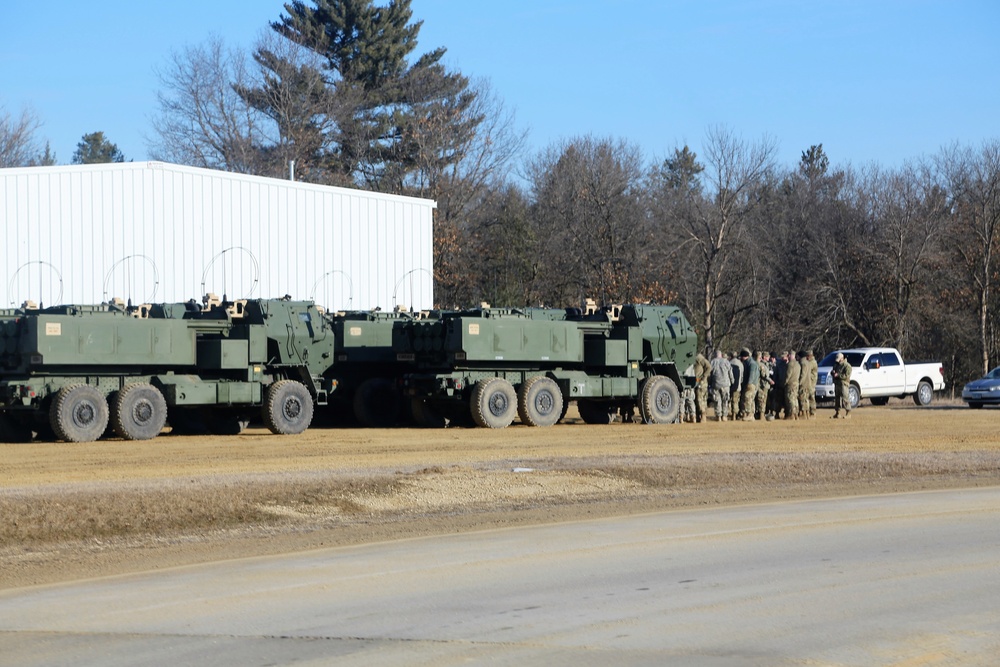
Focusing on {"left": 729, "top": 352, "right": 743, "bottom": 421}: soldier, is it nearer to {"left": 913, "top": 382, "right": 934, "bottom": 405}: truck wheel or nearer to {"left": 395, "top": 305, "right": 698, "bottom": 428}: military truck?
{"left": 395, "top": 305, "right": 698, "bottom": 428}: military truck

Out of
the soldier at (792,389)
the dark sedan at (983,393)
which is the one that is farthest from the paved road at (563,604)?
the dark sedan at (983,393)

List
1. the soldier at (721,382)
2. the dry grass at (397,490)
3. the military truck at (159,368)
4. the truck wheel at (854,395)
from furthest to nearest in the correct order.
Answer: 1. the truck wheel at (854,395)
2. the soldier at (721,382)
3. the military truck at (159,368)
4. the dry grass at (397,490)

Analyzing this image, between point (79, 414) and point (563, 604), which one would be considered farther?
point (79, 414)

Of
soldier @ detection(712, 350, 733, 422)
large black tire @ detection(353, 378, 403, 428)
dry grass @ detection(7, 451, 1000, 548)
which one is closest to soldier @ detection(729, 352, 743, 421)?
soldier @ detection(712, 350, 733, 422)

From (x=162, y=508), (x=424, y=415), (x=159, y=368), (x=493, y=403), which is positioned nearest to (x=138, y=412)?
(x=159, y=368)

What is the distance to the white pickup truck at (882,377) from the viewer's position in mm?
38469

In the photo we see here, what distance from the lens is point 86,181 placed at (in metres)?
33.2

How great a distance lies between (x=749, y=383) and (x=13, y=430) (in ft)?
54.5

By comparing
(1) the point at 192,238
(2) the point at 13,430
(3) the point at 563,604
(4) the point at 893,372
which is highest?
(1) the point at 192,238

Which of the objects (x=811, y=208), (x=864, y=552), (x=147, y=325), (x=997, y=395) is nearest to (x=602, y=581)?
(x=864, y=552)

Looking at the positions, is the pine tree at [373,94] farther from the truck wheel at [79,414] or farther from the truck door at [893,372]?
the truck wheel at [79,414]

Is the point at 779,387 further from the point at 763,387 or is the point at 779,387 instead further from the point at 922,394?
the point at 922,394

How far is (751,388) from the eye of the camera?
1276 inches

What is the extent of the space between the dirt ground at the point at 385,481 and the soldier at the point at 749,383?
396 centimetres
